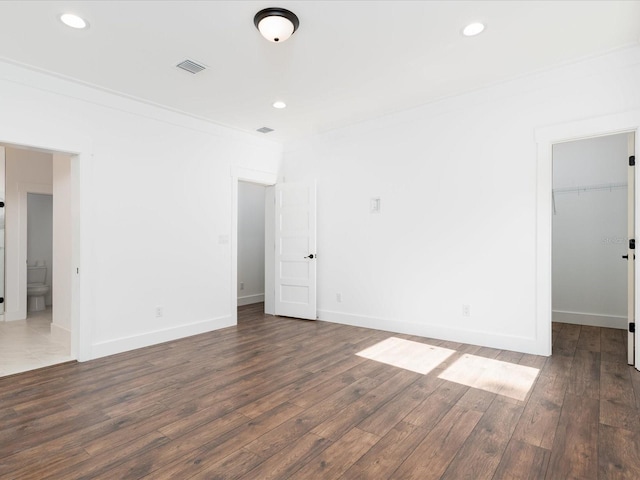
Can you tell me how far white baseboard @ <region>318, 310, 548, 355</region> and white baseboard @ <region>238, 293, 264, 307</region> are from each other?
198 centimetres

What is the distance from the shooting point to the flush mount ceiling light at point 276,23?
251 cm

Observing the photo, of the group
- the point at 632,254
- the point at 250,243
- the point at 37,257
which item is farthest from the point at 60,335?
the point at 632,254

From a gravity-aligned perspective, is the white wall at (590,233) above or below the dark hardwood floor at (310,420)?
above

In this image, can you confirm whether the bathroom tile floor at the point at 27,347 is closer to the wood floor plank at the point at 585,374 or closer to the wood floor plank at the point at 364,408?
the wood floor plank at the point at 364,408

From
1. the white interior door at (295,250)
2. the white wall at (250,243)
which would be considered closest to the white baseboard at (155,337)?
the white interior door at (295,250)

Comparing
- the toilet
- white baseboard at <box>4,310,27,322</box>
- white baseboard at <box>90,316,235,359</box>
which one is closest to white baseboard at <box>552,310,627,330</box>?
white baseboard at <box>90,316,235,359</box>

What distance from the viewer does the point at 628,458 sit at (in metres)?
1.95

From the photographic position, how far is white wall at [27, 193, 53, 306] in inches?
258

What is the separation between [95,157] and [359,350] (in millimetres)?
3479

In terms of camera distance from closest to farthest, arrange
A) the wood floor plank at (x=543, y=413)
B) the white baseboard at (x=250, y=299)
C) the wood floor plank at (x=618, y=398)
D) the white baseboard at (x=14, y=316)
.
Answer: the wood floor plank at (x=543, y=413)
the wood floor plank at (x=618, y=398)
the white baseboard at (x=14, y=316)
the white baseboard at (x=250, y=299)

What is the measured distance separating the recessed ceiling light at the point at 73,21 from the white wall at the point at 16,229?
3.97 metres

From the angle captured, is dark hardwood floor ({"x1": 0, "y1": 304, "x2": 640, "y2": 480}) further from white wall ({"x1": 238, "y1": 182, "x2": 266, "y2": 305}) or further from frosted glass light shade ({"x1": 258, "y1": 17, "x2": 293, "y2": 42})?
white wall ({"x1": 238, "y1": 182, "x2": 266, "y2": 305})

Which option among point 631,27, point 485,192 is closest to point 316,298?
point 485,192

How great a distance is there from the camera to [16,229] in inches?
213
